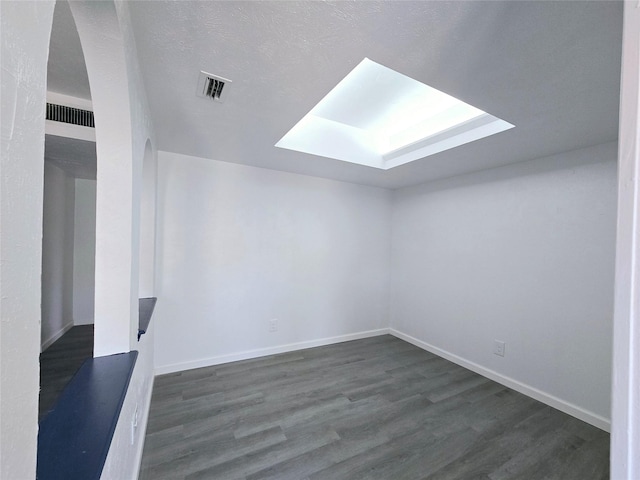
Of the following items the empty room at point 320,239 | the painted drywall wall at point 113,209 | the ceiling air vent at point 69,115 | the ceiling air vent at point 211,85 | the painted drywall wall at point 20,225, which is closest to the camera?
the painted drywall wall at point 20,225

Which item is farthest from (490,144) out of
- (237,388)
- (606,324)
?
(237,388)

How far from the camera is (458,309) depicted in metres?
3.04

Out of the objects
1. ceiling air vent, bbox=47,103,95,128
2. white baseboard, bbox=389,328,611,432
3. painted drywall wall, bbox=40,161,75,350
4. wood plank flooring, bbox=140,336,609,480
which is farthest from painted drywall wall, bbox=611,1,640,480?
painted drywall wall, bbox=40,161,75,350

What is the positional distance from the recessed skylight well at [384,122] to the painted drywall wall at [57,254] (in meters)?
3.04

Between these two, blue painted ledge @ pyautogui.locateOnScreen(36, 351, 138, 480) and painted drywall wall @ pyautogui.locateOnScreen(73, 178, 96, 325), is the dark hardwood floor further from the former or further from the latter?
blue painted ledge @ pyautogui.locateOnScreen(36, 351, 138, 480)

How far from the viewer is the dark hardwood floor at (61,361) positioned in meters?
2.13

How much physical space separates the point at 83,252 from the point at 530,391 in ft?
19.5

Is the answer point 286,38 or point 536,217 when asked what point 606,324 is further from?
point 286,38

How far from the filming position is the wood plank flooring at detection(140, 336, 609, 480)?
5.22 ft

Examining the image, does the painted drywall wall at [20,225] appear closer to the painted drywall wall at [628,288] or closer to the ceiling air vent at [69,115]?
the painted drywall wall at [628,288]

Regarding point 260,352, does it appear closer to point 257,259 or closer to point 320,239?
point 257,259

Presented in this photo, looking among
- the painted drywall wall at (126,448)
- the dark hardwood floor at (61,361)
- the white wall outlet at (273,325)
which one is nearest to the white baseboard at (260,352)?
the white wall outlet at (273,325)

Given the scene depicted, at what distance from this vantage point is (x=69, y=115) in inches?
76.4

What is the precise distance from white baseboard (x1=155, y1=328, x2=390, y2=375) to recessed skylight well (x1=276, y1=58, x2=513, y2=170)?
2295 mm
